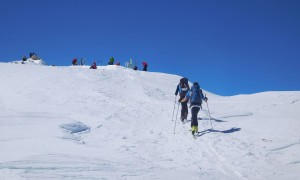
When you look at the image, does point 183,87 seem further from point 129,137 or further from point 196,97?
point 129,137

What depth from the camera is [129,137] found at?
38.9ft

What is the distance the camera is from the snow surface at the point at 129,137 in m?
7.82

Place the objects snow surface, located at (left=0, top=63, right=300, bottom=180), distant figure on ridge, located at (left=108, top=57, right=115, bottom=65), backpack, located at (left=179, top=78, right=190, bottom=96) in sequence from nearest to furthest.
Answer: snow surface, located at (left=0, top=63, right=300, bottom=180) → backpack, located at (left=179, top=78, right=190, bottom=96) → distant figure on ridge, located at (left=108, top=57, right=115, bottom=65)

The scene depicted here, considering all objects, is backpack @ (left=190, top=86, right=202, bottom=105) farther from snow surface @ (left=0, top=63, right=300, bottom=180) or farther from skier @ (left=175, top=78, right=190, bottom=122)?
skier @ (left=175, top=78, right=190, bottom=122)

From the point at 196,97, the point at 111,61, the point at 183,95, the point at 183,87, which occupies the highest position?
the point at 111,61

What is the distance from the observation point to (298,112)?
57.7ft

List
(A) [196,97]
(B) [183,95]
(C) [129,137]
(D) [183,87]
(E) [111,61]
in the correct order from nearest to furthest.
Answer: (C) [129,137] → (A) [196,97] → (B) [183,95] → (D) [183,87] → (E) [111,61]

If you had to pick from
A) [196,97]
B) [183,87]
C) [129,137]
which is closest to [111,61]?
[183,87]

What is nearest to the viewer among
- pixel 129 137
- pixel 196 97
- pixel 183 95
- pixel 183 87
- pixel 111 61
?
pixel 129 137

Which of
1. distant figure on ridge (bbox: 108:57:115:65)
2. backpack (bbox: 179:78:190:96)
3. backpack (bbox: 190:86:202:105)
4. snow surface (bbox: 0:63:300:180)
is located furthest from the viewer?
distant figure on ridge (bbox: 108:57:115:65)

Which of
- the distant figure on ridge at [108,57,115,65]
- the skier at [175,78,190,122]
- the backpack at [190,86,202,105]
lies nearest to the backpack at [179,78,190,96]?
the skier at [175,78,190,122]

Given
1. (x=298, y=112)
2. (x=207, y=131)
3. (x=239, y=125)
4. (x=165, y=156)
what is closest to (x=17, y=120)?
(x=165, y=156)

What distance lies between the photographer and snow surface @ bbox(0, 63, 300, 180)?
308 inches

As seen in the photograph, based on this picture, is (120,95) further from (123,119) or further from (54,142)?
(54,142)
